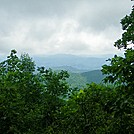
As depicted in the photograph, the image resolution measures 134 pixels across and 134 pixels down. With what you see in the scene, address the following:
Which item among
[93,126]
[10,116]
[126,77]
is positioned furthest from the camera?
[10,116]

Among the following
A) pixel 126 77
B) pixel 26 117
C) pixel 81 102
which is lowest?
pixel 26 117

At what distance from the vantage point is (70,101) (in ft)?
50.8

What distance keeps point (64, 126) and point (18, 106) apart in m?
3.99

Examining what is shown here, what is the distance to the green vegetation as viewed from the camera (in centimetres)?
681

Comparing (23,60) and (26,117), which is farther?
(23,60)

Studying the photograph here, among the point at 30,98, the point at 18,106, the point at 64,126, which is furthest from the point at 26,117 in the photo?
the point at 30,98

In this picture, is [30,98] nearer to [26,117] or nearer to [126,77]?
[26,117]

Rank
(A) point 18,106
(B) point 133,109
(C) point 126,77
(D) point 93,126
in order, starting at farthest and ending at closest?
(A) point 18,106, (D) point 93,126, (B) point 133,109, (C) point 126,77

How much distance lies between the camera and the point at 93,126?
12.6m

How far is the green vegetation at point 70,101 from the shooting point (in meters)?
6.81

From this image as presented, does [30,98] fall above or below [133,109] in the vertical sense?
below

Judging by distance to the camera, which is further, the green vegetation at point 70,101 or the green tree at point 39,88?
the green tree at point 39,88

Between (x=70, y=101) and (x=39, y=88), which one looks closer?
(x=70, y=101)

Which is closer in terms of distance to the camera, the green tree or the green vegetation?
the green vegetation
